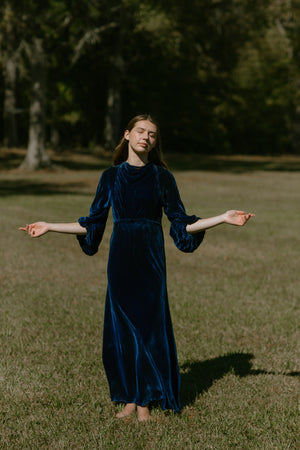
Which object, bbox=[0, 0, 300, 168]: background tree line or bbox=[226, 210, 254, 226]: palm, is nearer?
bbox=[226, 210, 254, 226]: palm

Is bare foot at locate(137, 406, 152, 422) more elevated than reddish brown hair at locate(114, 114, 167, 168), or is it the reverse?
reddish brown hair at locate(114, 114, 167, 168)

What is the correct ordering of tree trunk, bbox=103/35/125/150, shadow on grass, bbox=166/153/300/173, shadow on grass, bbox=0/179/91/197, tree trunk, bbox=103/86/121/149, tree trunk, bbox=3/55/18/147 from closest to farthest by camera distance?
shadow on grass, bbox=0/179/91/197, shadow on grass, bbox=166/153/300/173, tree trunk, bbox=103/35/125/150, tree trunk, bbox=3/55/18/147, tree trunk, bbox=103/86/121/149

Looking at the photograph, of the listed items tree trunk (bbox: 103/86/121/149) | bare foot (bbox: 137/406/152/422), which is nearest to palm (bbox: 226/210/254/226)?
bare foot (bbox: 137/406/152/422)

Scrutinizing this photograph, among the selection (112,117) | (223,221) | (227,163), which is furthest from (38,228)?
(112,117)

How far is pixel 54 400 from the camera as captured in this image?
15.0ft

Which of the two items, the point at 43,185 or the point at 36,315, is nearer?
the point at 36,315

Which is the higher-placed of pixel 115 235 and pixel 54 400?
pixel 115 235

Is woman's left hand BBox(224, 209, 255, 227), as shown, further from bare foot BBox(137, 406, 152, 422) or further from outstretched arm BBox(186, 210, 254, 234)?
bare foot BBox(137, 406, 152, 422)

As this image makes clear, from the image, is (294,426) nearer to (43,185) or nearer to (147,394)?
(147,394)

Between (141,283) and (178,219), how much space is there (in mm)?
491

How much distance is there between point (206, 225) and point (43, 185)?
66.6 feet

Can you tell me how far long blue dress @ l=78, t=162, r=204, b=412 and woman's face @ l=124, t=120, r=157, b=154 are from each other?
124 mm

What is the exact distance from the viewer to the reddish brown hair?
162 inches

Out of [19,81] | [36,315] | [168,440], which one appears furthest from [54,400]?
[19,81]
